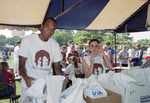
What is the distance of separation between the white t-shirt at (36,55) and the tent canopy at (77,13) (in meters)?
1.50

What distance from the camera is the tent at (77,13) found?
9.27 feet

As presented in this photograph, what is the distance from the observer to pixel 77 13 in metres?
3.38

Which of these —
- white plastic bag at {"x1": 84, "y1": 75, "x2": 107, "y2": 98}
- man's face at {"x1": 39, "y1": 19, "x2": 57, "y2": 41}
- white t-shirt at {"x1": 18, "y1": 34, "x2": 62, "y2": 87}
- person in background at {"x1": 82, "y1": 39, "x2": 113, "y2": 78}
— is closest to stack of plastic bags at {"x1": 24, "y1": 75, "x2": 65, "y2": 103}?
white plastic bag at {"x1": 84, "y1": 75, "x2": 107, "y2": 98}

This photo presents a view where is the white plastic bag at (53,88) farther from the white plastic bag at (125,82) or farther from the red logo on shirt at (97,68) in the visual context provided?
the red logo on shirt at (97,68)

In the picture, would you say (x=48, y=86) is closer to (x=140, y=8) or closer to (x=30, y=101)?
(x=30, y=101)

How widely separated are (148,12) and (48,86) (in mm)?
3893

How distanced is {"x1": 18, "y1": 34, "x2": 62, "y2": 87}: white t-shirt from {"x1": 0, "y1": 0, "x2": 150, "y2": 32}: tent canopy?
1498 millimetres

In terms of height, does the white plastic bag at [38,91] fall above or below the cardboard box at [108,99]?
above

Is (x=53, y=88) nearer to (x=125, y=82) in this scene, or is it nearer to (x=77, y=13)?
(x=125, y=82)

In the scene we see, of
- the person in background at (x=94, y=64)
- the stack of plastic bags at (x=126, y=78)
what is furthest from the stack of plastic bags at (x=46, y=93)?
the person in background at (x=94, y=64)

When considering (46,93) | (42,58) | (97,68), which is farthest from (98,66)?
(46,93)

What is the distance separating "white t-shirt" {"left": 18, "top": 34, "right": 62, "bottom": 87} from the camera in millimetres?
1473

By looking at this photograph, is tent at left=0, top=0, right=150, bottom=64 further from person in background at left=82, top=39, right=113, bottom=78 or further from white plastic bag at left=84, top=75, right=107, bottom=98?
white plastic bag at left=84, top=75, right=107, bottom=98

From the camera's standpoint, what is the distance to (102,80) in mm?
1112
